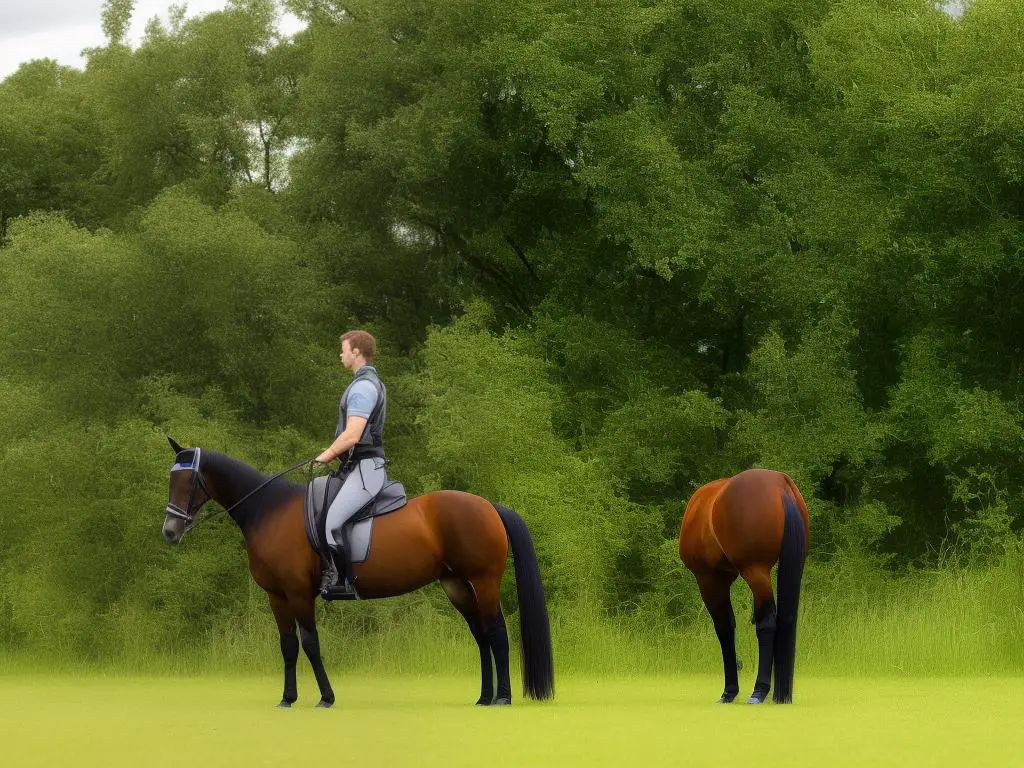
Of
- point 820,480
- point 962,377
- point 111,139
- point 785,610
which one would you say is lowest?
point 785,610

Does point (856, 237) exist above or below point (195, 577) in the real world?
above

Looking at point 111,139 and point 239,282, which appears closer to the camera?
point 239,282

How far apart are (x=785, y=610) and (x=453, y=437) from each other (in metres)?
9.38

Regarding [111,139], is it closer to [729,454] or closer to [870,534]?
[729,454]

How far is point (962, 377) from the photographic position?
72.3 ft

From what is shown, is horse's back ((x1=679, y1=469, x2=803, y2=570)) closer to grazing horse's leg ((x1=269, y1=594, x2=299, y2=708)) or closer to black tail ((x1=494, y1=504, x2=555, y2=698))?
black tail ((x1=494, y1=504, x2=555, y2=698))

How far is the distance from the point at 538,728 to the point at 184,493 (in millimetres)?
3592

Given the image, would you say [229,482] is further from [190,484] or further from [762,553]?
[762,553]

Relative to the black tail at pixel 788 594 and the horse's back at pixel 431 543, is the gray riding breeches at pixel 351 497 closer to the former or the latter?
the horse's back at pixel 431 543

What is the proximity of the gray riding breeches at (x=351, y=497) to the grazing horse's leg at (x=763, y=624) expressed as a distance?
9.30 feet

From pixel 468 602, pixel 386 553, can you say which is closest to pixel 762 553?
pixel 468 602

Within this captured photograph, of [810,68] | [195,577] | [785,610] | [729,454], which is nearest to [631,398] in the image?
[729,454]

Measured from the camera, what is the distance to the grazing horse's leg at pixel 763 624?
35.0 ft

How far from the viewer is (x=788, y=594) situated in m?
10.8
